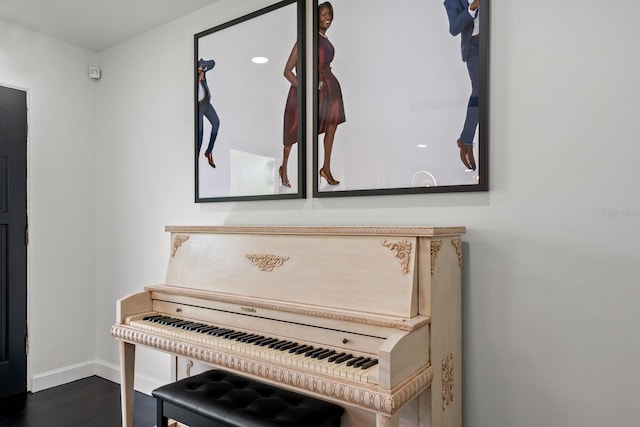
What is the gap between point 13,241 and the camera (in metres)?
3.16

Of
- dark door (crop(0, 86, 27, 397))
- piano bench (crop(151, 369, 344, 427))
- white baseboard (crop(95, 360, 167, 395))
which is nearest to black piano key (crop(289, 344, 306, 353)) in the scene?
piano bench (crop(151, 369, 344, 427))

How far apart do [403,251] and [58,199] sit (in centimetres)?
285

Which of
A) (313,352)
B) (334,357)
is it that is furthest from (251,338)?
(334,357)

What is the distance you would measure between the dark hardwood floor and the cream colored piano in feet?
2.89

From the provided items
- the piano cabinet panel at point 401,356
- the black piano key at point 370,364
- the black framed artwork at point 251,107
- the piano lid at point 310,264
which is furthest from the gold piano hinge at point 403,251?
the black framed artwork at point 251,107

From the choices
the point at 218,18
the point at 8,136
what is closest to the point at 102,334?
the point at 8,136

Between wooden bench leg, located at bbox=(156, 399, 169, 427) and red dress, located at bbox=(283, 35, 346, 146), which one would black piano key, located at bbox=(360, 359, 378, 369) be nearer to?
wooden bench leg, located at bbox=(156, 399, 169, 427)

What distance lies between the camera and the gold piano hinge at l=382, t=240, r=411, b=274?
5.52 ft

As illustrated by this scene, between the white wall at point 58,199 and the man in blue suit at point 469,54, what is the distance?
9.62 feet

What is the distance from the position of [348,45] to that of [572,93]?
104cm

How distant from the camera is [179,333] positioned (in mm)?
2064

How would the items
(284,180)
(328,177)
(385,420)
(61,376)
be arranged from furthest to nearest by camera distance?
(61,376), (284,180), (328,177), (385,420)

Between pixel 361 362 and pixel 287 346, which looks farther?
pixel 287 346

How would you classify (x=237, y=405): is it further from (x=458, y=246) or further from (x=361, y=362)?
(x=458, y=246)
